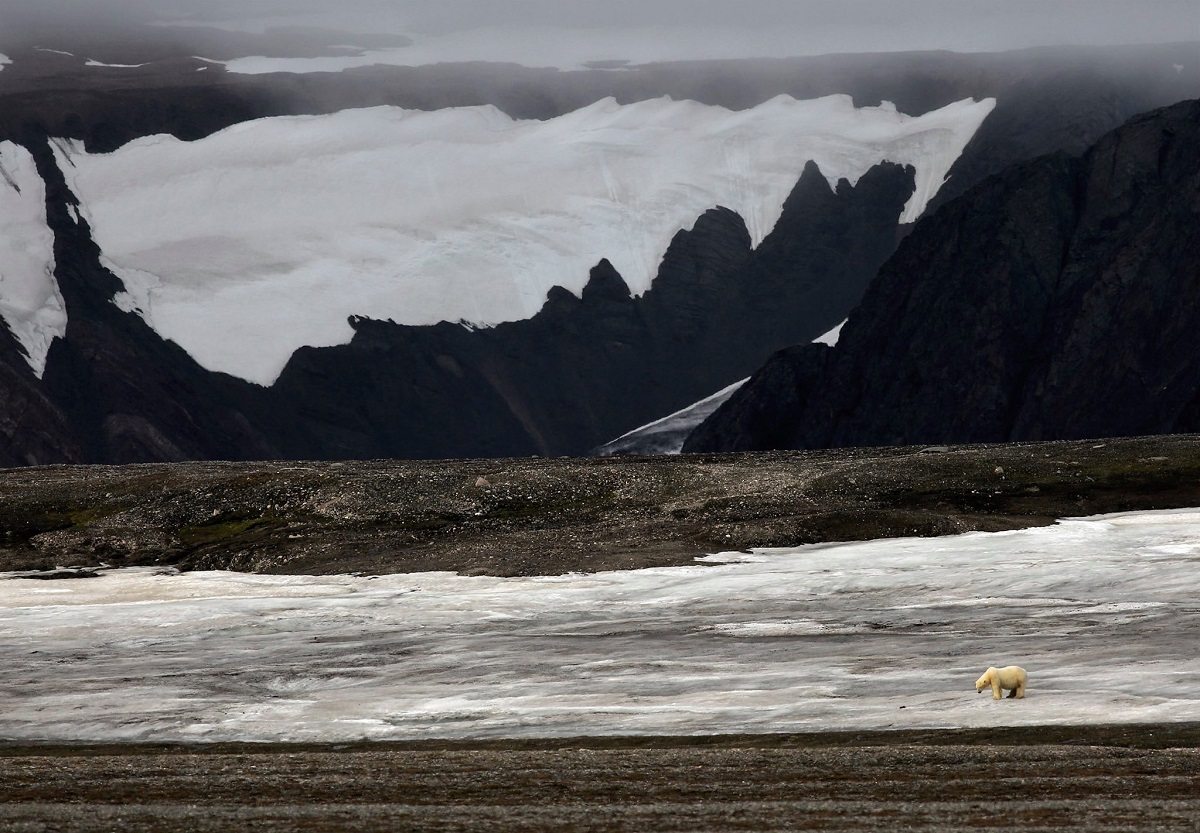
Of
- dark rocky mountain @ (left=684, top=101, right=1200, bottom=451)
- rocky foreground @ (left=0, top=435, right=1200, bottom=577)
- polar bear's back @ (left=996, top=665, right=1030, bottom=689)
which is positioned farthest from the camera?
dark rocky mountain @ (left=684, top=101, right=1200, bottom=451)

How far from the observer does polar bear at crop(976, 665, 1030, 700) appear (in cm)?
3612

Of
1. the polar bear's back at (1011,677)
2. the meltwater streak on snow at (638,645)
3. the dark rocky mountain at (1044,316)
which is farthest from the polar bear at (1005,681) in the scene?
the dark rocky mountain at (1044,316)

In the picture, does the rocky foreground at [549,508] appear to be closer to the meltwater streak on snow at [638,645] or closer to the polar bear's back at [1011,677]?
the meltwater streak on snow at [638,645]

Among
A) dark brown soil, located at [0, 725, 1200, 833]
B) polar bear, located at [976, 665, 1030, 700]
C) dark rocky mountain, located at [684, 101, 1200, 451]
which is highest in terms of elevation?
dark brown soil, located at [0, 725, 1200, 833]

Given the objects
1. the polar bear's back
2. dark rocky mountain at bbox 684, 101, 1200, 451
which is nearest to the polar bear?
the polar bear's back

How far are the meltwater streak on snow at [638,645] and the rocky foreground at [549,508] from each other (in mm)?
3108

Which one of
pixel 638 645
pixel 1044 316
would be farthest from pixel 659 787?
pixel 1044 316

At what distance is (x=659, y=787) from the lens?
85.3ft

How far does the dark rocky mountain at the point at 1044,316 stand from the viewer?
561 feet

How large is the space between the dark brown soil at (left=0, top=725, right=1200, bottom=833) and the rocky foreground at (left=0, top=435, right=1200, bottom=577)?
3218 cm

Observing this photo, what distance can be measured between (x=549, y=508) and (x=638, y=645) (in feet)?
90.0

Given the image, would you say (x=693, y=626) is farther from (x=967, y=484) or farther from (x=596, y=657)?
(x=967, y=484)

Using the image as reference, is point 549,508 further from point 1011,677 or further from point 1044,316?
point 1044,316

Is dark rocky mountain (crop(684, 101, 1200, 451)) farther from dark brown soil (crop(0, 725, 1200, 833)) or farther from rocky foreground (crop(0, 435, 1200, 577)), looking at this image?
dark brown soil (crop(0, 725, 1200, 833))
